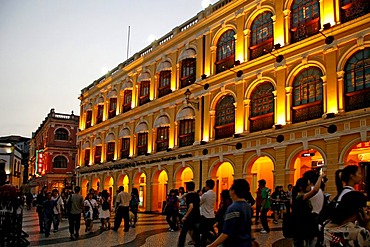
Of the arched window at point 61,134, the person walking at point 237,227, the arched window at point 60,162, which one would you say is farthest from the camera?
the arched window at point 61,134

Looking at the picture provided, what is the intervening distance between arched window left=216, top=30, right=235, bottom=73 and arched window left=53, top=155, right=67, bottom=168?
42194 millimetres

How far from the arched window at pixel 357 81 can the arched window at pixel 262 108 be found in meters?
A: 4.36

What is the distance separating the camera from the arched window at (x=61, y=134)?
63.4m

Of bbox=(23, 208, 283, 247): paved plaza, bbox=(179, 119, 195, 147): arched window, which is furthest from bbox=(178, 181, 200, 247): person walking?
bbox=(179, 119, 195, 147): arched window

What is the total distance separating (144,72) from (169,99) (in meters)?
4.93

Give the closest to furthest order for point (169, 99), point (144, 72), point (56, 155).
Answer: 1. point (169, 99)
2. point (144, 72)
3. point (56, 155)

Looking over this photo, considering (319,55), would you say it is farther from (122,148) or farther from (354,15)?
(122,148)

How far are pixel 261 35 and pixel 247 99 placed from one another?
3344mm

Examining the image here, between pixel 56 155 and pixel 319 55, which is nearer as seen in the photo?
pixel 319 55

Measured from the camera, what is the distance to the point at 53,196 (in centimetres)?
Answer: 1728

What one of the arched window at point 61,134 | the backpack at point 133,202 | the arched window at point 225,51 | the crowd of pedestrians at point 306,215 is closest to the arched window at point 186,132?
the arched window at point 225,51

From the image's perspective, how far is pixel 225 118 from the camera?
2525 cm

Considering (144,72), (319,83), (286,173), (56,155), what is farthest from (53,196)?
(56,155)

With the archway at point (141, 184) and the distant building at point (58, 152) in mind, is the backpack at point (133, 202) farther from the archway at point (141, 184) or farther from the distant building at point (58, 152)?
the distant building at point (58, 152)
